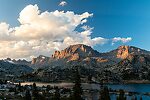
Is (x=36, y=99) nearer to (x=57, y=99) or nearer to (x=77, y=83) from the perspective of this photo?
(x=57, y=99)

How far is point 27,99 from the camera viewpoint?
161m

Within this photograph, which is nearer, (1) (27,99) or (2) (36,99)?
(1) (27,99)

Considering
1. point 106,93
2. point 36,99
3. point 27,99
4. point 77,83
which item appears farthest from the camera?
point 36,99

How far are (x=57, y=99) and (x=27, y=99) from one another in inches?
1505

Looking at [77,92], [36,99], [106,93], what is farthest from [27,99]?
[77,92]

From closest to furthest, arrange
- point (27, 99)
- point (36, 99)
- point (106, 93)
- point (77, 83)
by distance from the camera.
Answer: point (77, 83) < point (106, 93) < point (27, 99) < point (36, 99)

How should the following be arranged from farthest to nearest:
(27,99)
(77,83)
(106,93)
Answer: (27,99)
(106,93)
(77,83)

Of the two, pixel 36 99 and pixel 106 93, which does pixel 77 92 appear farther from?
pixel 36 99

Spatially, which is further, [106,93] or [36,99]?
[36,99]

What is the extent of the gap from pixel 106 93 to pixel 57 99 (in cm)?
2100

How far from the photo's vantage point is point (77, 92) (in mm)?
90188

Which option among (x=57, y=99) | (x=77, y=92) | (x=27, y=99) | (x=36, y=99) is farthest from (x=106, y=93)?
(x=36, y=99)

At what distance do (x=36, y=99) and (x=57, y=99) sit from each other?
6649cm

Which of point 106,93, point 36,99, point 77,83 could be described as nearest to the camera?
point 77,83
